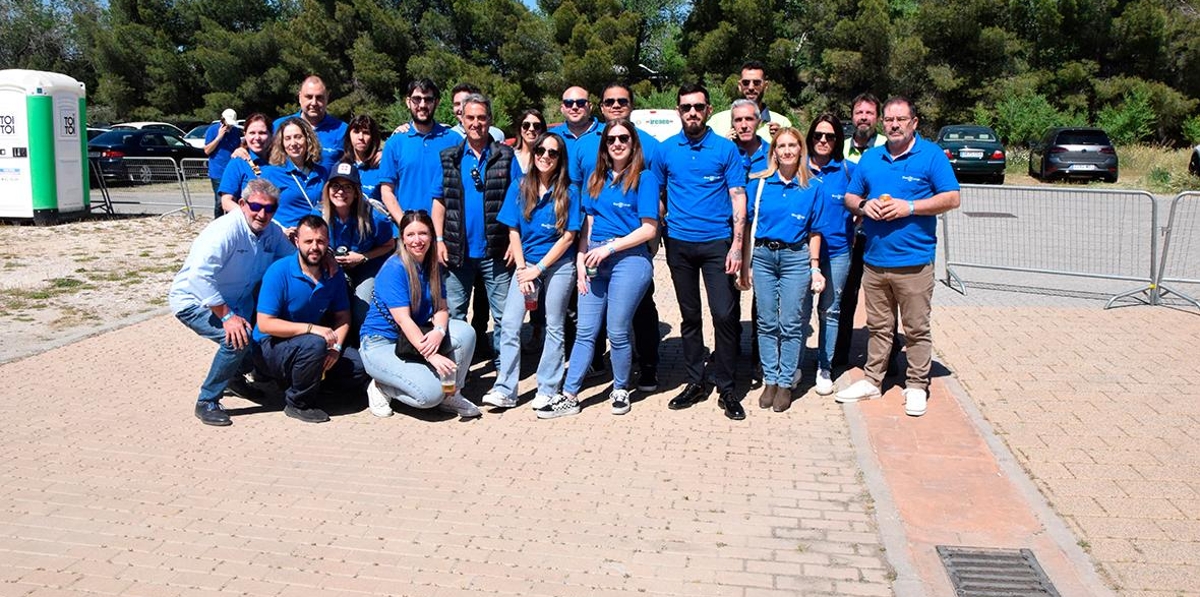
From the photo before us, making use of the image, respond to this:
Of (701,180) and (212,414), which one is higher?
(701,180)

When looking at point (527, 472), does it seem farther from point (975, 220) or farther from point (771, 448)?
point (975, 220)

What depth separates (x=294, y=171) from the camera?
6.70 meters

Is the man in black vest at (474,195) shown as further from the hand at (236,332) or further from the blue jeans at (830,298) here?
the blue jeans at (830,298)

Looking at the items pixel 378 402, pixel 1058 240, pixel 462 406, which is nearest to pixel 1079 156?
pixel 1058 240

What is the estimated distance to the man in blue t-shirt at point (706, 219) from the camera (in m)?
6.00

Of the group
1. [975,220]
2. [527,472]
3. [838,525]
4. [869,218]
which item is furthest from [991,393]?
[975,220]

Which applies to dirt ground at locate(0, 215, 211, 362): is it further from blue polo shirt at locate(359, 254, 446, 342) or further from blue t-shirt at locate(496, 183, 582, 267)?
blue t-shirt at locate(496, 183, 582, 267)

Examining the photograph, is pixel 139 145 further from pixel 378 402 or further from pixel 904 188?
pixel 904 188

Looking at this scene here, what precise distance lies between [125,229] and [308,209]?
10010mm

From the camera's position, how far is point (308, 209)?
677 cm

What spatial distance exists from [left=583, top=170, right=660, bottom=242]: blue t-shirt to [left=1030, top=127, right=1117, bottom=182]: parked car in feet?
71.5

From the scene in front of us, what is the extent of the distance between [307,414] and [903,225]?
3.85 m

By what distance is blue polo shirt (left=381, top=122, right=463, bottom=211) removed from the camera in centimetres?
666

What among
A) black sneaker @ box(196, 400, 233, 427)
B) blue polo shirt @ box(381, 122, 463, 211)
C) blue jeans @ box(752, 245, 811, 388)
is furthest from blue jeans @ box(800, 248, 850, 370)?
black sneaker @ box(196, 400, 233, 427)
